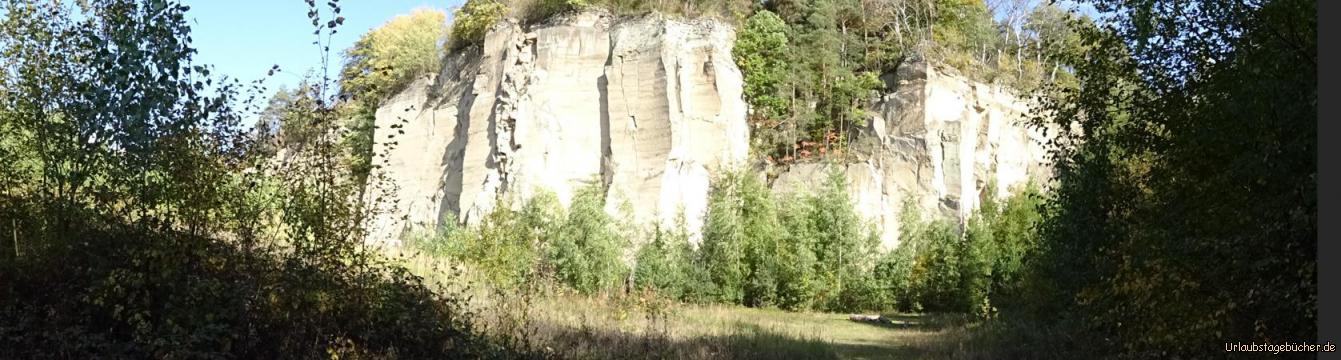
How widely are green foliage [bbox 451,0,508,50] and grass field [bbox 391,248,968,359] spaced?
500 inches

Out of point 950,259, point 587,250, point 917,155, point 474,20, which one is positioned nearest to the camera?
point 587,250

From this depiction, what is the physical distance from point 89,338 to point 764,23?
29.4 metres

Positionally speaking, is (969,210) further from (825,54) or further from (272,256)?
(272,256)

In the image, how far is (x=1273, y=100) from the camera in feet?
25.1

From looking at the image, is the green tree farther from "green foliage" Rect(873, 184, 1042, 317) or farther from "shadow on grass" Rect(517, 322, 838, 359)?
"shadow on grass" Rect(517, 322, 838, 359)

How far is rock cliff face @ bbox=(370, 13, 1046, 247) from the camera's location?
104 feet

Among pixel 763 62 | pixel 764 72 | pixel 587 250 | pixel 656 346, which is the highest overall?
pixel 763 62

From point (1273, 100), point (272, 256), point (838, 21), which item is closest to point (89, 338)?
point (272, 256)

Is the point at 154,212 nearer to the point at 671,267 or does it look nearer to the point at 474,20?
the point at 671,267

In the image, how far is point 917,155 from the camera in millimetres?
35969

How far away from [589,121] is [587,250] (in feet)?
21.1

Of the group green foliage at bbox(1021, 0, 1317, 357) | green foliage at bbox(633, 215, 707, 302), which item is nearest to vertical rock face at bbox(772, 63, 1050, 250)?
green foliage at bbox(633, 215, 707, 302)

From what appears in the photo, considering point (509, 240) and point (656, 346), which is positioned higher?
point (509, 240)

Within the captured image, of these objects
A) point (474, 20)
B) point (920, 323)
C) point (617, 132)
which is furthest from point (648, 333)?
point (474, 20)
